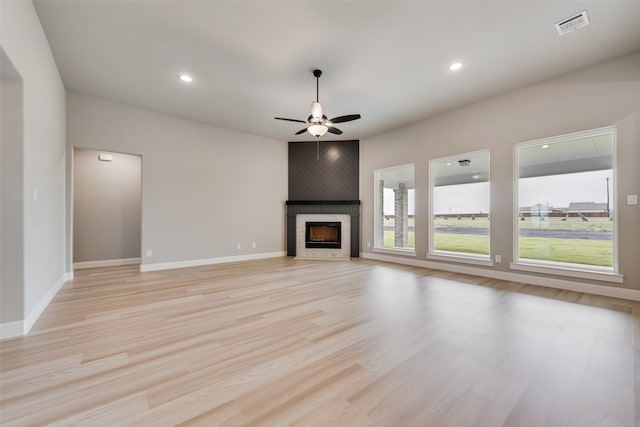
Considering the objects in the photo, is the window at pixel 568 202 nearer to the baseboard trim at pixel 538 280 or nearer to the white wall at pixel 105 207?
the baseboard trim at pixel 538 280

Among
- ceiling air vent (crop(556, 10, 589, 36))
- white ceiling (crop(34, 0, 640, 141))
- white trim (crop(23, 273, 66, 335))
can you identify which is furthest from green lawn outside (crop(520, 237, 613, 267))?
white trim (crop(23, 273, 66, 335))

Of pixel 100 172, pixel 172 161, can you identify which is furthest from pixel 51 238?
pixel 100 172

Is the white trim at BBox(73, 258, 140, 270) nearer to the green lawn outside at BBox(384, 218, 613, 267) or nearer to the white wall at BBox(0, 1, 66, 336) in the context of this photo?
the white wall at BBox(0, 1, 66, 336)

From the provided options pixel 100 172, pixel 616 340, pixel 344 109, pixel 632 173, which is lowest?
pixel 616 340

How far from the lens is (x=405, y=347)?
81.4 inches

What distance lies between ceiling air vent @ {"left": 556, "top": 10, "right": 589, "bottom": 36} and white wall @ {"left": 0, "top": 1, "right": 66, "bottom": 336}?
17.4 feet

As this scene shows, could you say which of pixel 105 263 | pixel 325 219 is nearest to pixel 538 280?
pixel 325 219

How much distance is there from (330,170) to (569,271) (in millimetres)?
Result: 5183

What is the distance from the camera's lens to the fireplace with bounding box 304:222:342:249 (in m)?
6.87

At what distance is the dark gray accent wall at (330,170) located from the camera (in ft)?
23.0

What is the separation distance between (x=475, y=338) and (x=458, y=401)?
3.19ft

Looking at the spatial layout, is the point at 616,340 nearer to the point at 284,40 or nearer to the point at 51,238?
the point at 284,40

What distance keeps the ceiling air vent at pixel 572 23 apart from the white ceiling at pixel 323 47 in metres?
0.06

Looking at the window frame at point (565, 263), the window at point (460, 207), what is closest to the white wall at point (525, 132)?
the window frame at point (565, 263)
